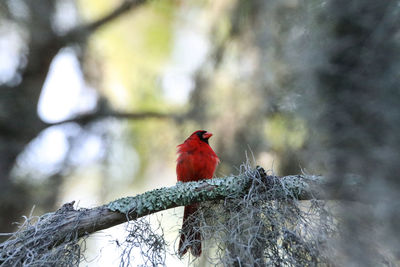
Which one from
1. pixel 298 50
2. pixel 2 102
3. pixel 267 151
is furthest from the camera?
pixel 2 102

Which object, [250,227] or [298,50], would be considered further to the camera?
[250,227]

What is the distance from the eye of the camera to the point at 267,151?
14.7 feet

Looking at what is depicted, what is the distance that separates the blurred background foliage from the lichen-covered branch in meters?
1.25

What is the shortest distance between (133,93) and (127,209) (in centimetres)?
386

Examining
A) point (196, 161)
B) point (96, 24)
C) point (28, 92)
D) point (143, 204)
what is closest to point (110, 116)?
point (28, 92)

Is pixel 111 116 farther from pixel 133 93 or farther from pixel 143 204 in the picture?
pixel 143 204

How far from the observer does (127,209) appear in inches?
106

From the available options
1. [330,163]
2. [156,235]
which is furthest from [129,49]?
[330,163]

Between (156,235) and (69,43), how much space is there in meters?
3.72

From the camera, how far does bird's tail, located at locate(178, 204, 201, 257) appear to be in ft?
8.45

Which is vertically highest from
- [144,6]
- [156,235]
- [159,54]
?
[144,6]

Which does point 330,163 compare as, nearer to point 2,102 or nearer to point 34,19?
point 34,19

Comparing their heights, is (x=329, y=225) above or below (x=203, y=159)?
above

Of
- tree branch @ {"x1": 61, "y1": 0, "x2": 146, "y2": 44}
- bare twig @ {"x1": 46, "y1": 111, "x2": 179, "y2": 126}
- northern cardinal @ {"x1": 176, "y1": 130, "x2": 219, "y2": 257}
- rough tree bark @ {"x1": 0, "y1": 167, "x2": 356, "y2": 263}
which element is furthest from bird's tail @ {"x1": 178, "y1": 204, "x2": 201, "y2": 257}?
tree branch @ {"x1": 61, "y1": 0, "x2": 146, "y2": 44}
